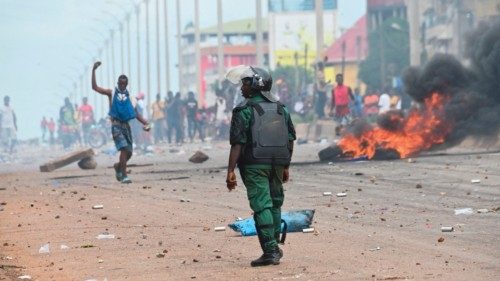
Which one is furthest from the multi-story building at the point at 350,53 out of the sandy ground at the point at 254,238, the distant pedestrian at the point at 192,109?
the sandy ground at the point at 254,238

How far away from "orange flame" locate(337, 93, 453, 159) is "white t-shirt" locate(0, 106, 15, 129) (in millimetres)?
23877

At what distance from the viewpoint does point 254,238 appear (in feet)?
40.1

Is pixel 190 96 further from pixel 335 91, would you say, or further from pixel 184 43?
pixel 184 43

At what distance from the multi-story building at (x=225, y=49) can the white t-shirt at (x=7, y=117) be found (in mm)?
95909

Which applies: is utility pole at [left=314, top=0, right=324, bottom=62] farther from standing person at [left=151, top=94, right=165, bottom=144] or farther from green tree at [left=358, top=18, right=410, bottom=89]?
green tree at [left=358, top=18, right=410, bottom=89]

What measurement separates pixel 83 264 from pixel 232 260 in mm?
1166

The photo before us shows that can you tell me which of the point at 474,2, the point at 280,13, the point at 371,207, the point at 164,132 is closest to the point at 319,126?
the point at 164,132

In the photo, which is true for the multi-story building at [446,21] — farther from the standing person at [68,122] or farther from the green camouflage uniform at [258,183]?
the green camouflage uniform at [258,183]

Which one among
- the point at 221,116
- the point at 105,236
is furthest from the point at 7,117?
the point at 105,236

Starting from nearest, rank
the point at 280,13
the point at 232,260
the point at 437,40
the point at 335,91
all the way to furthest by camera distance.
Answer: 1. the point at 232,260
2. the point at 335,91
3. the point at 437,40
4. the point at 280,13

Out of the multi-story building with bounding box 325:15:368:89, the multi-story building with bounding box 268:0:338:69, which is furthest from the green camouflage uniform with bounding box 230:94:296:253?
the multi-story building with bounding box 268:0:338:69

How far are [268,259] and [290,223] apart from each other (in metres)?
2.47

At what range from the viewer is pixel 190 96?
5034 centimetres

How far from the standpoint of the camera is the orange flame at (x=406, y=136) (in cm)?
2395
